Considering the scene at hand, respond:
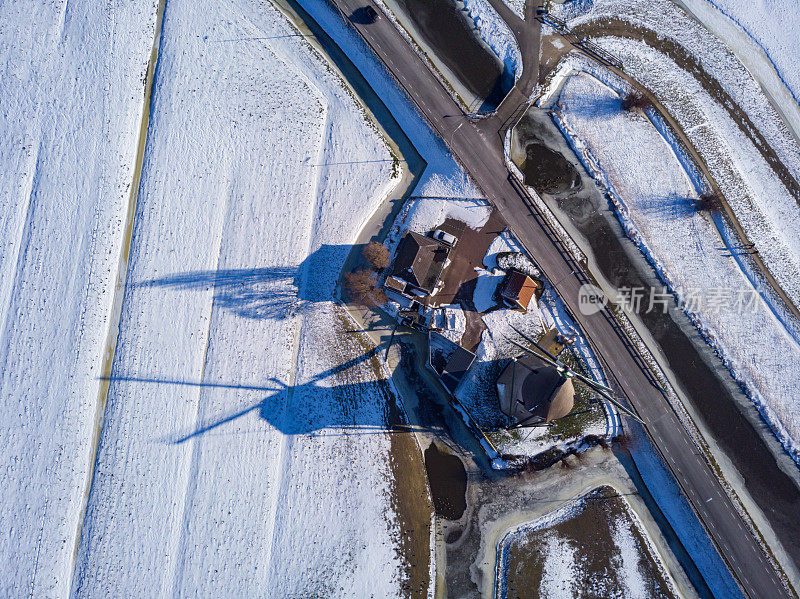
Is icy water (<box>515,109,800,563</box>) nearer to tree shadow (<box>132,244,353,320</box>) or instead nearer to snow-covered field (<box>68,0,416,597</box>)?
snow-covered field (<box>68,0,416,597</box>)

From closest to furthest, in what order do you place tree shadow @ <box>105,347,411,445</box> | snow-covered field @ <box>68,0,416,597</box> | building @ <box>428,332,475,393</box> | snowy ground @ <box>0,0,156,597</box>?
snow-covered field @ <box>68,0,416,597</box>
snowy ground @ <box>0,0,156,597</box>
building @ <box>428,332,475,393</box>
tree shadow @ <box>105,347,411,445</box>

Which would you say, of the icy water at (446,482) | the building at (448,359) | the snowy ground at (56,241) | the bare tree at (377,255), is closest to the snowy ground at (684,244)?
the building at (448,359)

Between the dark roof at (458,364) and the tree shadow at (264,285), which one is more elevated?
the tree shadow at (264,285)

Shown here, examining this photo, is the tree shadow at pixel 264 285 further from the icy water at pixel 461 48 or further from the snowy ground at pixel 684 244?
the snowy ground at pixel 684 244

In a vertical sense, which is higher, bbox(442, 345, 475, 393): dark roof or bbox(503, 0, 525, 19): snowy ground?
bbox(503, 0, 525, 19): snowy ground

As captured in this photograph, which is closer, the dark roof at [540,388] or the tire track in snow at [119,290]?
the dark roof at [540,388]

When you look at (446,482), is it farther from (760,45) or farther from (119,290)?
(760,45)

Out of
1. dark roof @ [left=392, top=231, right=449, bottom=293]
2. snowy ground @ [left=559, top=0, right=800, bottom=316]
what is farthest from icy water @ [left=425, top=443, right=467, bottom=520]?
snowy ground @ [left=559, top=0, right=800, bottom=316]
